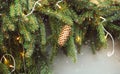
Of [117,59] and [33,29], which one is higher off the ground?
[33,29]

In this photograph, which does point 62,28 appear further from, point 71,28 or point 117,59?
point 117,59

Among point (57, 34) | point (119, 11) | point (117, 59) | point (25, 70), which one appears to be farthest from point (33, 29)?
point (117, 59)

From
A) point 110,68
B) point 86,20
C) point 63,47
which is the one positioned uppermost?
point 86,20

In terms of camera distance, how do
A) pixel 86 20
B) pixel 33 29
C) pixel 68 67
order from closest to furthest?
pixel 33 29
pixel 86 20
pixel 68 67

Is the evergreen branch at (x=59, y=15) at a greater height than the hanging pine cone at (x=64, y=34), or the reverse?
the evergreen branch at (x=59, y=15)

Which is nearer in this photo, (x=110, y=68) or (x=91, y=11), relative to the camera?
(x=91, y=11)

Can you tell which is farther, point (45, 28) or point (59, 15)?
point (45, 28)

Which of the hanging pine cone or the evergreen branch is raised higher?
the evergreen branch

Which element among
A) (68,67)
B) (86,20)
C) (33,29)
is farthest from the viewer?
(68,67)
